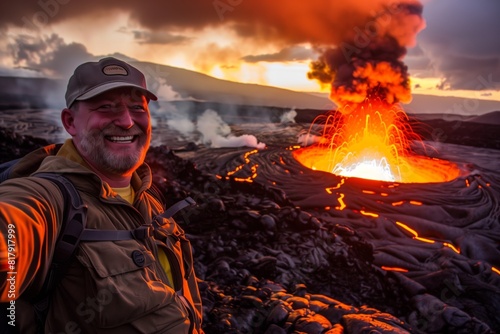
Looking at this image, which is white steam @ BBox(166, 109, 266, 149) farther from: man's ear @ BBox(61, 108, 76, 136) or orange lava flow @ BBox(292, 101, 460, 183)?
man's ear @ BBox(61, 108, 76, 136)

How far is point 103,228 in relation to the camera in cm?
171

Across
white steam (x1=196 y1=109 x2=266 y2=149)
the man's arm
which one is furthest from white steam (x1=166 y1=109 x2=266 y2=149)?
the man's arm

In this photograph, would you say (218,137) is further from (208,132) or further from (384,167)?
(384,167)

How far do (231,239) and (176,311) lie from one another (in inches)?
179

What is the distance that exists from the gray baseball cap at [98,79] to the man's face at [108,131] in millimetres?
54

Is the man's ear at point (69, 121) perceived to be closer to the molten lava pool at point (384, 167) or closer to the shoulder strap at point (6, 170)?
the shoulder strap at point (6, 170)

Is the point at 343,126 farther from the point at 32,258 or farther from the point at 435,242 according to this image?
the point at 32,258

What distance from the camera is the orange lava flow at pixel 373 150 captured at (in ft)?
46.0

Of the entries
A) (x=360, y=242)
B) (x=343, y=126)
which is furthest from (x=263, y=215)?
(x=343, y=126)

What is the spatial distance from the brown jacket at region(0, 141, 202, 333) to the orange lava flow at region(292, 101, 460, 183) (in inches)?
465

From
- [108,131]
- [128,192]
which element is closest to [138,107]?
[108,131]

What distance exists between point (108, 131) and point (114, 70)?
0.31 m

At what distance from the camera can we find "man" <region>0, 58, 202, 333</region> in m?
1.36

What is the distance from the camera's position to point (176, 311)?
186cm
